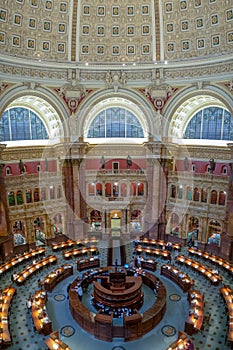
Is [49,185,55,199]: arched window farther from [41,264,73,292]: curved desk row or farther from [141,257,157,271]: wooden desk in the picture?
[141,257,157,271]: wooden desk

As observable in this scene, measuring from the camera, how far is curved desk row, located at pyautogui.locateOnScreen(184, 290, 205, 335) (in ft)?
56.1

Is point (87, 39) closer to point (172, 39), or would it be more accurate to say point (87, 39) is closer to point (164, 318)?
point (172, 39)

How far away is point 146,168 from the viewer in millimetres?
32594

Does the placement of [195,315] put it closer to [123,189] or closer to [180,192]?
[180,192]

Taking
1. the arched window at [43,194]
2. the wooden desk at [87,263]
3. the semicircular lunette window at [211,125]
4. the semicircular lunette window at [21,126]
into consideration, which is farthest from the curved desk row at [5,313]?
the semicircular lunette window at [211,125]

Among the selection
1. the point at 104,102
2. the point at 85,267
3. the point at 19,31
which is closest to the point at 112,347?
the point at 85,267

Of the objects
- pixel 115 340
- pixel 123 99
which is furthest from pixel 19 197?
pixel 115 340

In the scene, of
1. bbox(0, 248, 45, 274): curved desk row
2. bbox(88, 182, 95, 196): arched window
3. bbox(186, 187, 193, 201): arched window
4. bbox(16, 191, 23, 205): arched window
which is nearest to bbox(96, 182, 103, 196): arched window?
bbox(88, 182, 95, 196): arched window

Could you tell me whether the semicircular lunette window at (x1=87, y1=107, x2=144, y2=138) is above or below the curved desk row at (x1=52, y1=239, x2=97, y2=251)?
above

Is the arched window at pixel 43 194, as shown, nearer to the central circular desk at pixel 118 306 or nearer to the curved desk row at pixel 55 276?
the curved desk row at pixel 55 276

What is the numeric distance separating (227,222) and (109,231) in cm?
1405

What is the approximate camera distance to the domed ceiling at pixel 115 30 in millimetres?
25547

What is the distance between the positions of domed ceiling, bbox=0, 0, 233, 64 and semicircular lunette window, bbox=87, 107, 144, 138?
6506 millimetres

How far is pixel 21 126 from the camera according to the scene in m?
31.4
